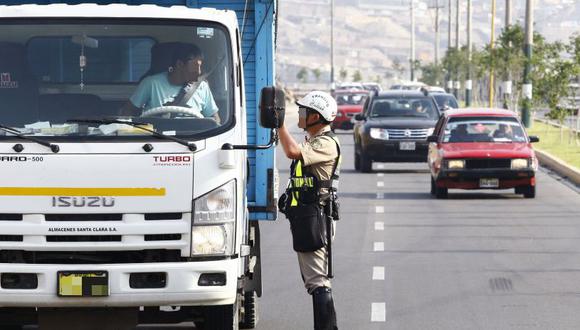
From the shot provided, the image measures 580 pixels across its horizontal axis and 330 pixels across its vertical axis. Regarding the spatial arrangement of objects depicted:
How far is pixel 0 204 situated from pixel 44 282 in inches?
21.6

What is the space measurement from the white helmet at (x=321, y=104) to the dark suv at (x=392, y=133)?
21856 mm

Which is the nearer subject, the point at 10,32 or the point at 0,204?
the point at 0,204

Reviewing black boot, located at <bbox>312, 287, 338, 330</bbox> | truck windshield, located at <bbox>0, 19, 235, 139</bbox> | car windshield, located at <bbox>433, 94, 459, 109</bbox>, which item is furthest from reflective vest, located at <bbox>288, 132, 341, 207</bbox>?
car windshield, located at <bbox>433, 94, 459, 109</bbox>

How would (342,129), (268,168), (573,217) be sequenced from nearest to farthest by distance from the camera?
(268,168), (573,217), (342,129)

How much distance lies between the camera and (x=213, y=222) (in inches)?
379

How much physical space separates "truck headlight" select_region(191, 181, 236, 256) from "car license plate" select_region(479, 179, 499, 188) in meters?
16.3

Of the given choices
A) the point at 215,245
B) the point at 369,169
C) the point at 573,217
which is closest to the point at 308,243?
the point at 215,245

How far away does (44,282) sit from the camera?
947 cm

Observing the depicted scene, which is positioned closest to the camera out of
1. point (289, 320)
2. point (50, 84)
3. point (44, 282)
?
point (44, 282)

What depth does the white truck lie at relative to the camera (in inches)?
373

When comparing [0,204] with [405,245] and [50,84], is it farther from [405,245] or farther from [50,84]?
[405,245]

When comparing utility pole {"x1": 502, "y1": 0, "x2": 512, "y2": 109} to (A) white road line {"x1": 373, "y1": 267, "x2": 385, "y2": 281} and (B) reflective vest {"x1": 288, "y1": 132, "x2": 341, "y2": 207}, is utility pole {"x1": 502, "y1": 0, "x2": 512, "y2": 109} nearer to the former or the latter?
(A) white road line {"x1": 373, "y1": 267, "x2": 385, "y2": 281}

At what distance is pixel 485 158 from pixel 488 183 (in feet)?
1.34

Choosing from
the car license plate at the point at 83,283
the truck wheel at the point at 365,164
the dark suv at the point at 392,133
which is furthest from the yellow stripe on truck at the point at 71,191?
the truck wheel at the point at 365,164
